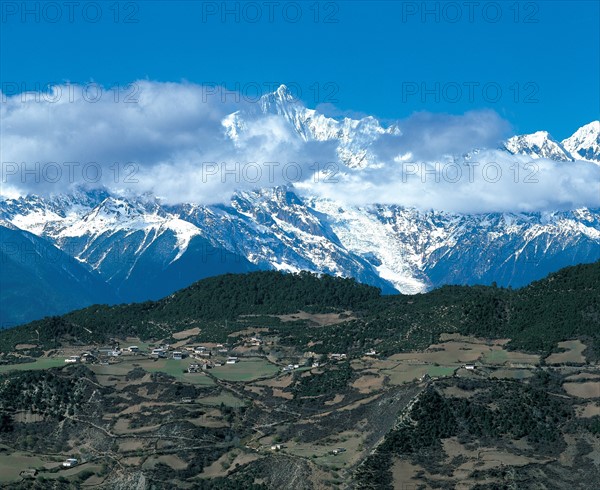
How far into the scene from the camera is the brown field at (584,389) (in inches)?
7530

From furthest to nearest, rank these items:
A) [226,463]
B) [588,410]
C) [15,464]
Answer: [588,410], [15,464], [226,463]

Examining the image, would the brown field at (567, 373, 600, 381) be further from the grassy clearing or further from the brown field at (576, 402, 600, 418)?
the grassy clearing

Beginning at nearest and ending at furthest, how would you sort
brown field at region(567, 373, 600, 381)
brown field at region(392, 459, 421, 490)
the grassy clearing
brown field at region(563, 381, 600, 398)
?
brown field at region(392, 459, 421, 490) → the grassy clearing → brown field at region(563, 381, 600, 398) → brown field at region(567, 373, 600, 381)

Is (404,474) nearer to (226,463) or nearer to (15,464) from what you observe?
(226,463)

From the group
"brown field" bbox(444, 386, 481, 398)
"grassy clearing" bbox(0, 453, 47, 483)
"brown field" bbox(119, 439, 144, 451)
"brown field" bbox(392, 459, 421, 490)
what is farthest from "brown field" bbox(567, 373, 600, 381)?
"grassy clearing" bbox(0, 453, 47, 483)

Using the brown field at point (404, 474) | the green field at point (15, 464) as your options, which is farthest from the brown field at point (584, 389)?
the green field at point (15, 464)

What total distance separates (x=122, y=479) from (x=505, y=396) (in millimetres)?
65675

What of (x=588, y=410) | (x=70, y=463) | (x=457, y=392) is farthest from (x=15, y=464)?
→ (x=588, y=410)

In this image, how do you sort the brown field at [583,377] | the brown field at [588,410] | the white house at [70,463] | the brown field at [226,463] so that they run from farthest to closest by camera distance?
the brown field at [583,377] → the brown field at [588,410] → the white house at [70,463] → the brown field at [226,463]

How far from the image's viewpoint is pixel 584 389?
19375cm

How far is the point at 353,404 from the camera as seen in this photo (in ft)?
653

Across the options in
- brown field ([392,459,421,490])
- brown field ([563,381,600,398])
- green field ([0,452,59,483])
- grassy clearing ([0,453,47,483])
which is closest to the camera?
brown field ([392,459,421,490])

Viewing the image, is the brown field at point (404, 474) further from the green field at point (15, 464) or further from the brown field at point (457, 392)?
the green field at point (15, 464)

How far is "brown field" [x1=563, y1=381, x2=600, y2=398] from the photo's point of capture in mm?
191250
